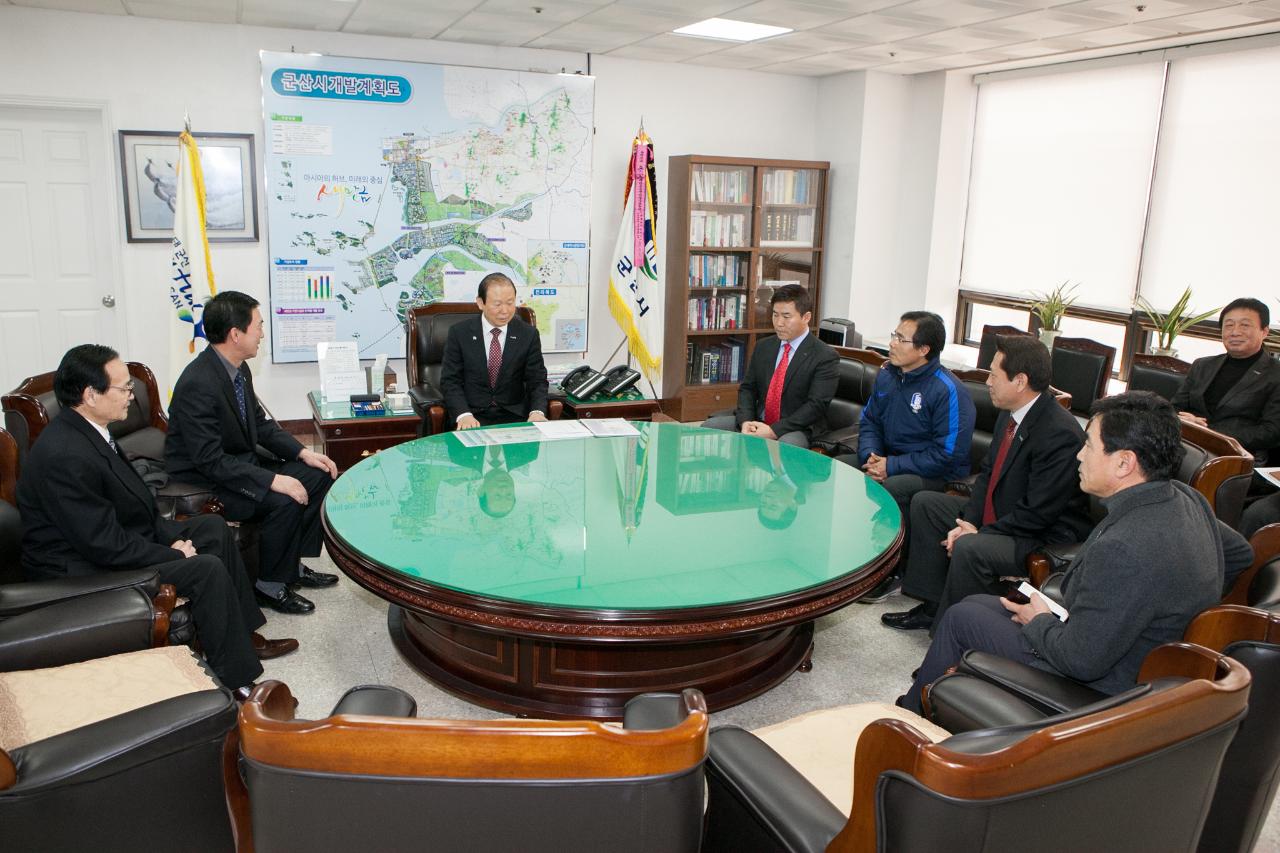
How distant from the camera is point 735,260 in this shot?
24.2 feet

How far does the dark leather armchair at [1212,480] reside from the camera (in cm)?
298

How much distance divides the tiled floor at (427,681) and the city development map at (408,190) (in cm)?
300

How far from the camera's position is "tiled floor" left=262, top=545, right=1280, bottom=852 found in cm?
307

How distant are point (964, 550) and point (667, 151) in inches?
190

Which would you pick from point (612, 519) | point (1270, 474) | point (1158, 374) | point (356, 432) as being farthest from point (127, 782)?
point (1158, 374)

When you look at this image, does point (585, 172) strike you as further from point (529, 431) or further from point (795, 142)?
point (529, 431)

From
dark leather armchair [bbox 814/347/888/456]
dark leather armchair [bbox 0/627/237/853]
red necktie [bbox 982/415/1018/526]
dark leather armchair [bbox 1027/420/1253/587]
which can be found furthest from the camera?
dark leather armchair [bbox 814/347/888/456]

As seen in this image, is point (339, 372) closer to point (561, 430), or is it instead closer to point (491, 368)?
point (491, 368)

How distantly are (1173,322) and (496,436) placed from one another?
4232 millimetres

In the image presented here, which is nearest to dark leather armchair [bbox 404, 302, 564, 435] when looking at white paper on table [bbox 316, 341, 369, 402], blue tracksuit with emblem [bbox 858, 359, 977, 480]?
white paper on table [bbox 316, 341, 369, 402]

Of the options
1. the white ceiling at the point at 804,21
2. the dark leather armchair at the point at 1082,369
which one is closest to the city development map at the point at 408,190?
the white ceiling at the point at 804,21

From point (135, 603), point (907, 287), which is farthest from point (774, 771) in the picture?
point (907, 287)

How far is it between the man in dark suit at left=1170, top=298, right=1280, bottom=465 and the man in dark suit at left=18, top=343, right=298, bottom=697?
4.13 metres

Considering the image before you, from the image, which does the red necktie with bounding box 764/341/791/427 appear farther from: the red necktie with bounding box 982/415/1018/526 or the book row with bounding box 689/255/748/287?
the book row with bounding box 689/255/748/287
